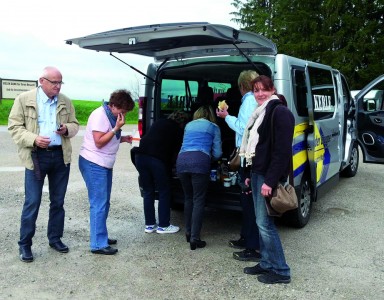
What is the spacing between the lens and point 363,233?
501 centimetres

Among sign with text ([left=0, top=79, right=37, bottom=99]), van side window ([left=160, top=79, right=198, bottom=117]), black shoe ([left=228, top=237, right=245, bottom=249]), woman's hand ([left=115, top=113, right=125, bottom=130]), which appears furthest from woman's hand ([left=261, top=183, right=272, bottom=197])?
sign with text ([left=0, top=79, right=37, bottom=99])

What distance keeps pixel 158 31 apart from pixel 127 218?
2580 mm

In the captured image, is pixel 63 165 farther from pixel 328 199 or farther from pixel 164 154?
pixel 328 199

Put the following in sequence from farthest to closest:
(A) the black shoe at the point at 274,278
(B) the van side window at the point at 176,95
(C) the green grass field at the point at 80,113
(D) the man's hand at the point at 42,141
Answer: (C) the green grass field at the point at 80,113, (B) the van side window at the point at 176,95, (D) the man's hand at the point at 42,141, (A) the black shoe at the point at 274,278

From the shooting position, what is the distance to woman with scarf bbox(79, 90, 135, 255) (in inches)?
158

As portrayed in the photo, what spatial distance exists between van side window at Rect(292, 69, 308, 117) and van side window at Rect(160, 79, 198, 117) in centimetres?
157

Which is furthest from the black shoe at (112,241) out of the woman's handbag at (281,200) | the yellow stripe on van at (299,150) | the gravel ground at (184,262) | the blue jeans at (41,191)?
the yellow stripe on van at (299,150)

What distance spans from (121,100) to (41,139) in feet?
2.70

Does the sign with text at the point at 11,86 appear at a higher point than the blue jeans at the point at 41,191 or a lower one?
higher

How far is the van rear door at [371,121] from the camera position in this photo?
6770 mm

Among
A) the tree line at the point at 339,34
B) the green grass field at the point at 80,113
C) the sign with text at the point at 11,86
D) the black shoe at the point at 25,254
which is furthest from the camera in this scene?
the sign with text at the point at 11,86

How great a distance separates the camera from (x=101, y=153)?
13.4 feet

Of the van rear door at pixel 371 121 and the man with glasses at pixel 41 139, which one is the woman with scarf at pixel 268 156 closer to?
the man with glasses at pixel 41 139

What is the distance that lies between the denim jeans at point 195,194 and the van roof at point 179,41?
1.37m
